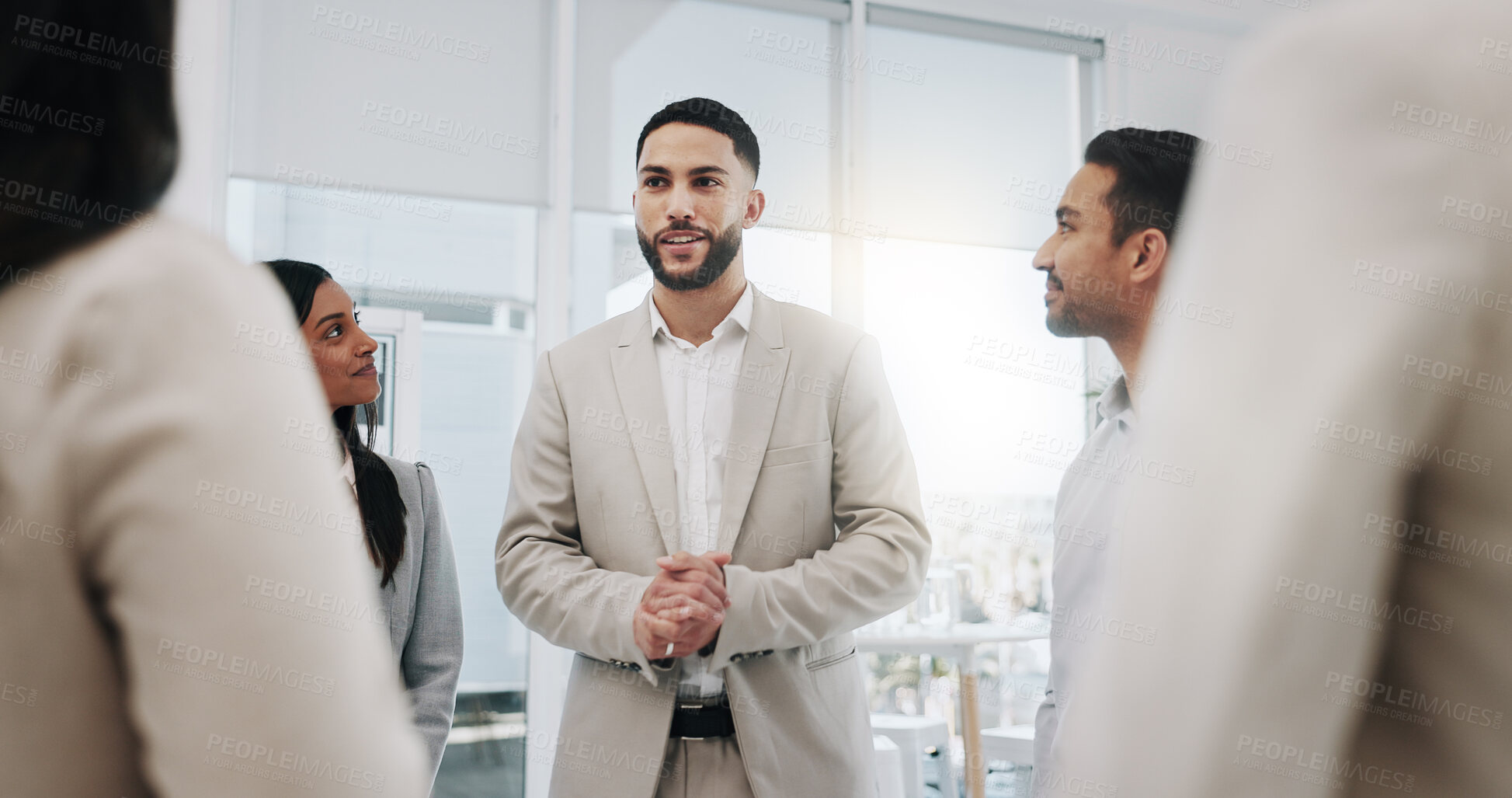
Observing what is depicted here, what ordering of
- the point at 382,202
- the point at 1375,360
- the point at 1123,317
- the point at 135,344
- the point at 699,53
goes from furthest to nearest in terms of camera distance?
the point at 699,53 < the point at 382,202 < the point at 1123,317 < the point at 135,344 < the point at 1375,360

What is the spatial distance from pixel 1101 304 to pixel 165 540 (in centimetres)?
186

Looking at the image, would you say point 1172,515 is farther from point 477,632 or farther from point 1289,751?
point 477,632

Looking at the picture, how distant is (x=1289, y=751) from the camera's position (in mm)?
338

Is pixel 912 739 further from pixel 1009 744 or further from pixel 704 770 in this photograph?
pixel 704 770

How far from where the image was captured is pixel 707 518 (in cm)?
200

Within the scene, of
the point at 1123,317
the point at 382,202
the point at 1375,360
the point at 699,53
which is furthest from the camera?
the point at 699,53

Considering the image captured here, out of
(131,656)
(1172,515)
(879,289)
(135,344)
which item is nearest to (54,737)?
(131,656)

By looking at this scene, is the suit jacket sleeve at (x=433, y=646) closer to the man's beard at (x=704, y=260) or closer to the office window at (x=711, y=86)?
the man's beard at (x=704, y=260)

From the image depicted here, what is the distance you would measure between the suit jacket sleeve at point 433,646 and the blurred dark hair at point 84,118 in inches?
60.7

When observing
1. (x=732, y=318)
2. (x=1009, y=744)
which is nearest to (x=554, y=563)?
(x=732, y=318)

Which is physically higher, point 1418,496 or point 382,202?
point 382,202

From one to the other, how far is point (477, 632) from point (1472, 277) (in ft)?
11.6

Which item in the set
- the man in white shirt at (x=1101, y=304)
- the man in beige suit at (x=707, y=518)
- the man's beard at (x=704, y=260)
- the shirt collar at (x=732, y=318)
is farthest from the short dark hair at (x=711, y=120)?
A: the man in white shirt at (x=1101, y=304)

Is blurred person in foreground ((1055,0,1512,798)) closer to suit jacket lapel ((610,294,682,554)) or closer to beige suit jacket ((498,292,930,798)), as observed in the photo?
beige suit jacket ((498,292,930,798))
